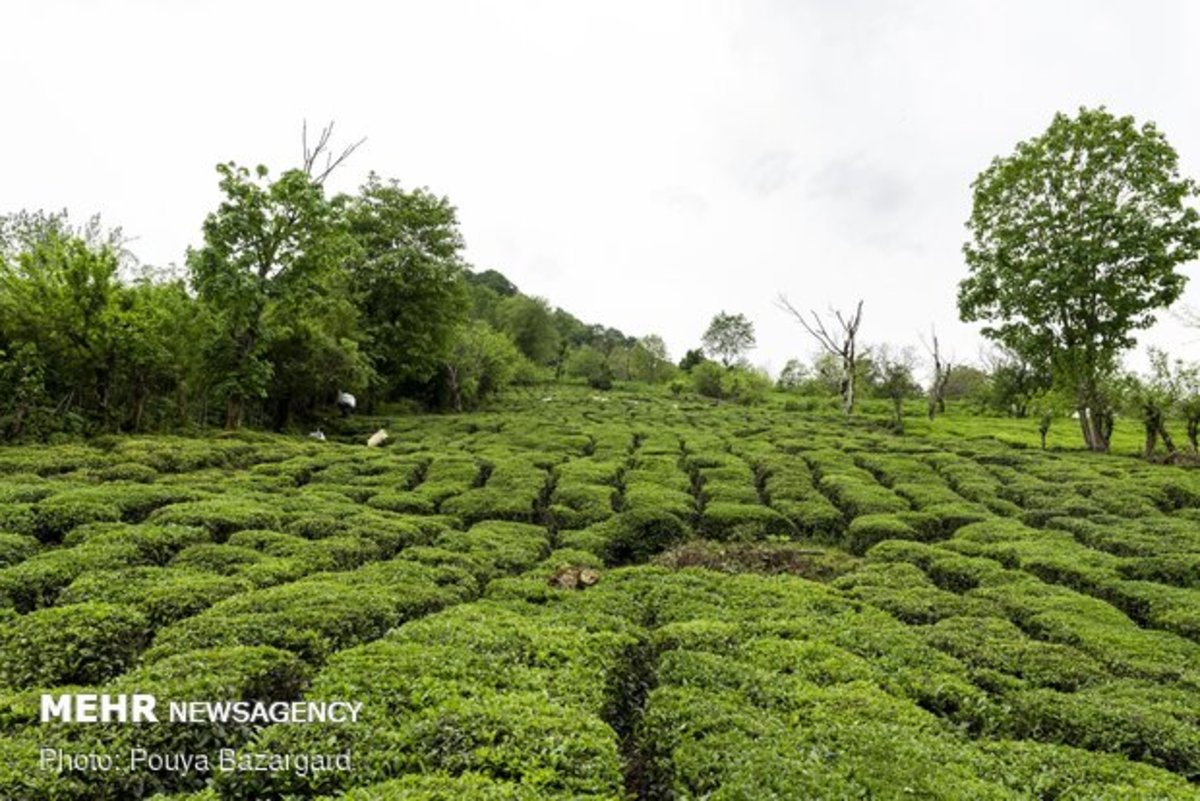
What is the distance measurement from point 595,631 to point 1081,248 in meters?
30.4

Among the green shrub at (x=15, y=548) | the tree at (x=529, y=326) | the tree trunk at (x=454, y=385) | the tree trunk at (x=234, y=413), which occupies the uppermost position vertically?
the tree at (x=529, y=326)

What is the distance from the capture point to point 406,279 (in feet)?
135

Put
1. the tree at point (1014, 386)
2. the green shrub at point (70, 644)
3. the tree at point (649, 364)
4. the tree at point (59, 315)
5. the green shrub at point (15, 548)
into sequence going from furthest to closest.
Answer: the tree at point (649, 364) → the tree at point (1014, 386) → the tree at point (59, 315) → the green shrub at point (15, 548) → the green shrub at point (70, 644)

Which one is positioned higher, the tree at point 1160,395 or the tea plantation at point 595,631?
the tree at point 1160,395

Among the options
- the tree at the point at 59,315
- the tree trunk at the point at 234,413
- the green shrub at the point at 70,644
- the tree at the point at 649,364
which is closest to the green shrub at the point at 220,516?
the green shrub at the point at 70,644

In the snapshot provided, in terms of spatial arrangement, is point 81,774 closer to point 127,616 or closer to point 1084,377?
point 127,616

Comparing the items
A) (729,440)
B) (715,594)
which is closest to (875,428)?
(729,440)

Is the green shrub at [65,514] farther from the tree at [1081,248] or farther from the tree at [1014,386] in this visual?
the tree at [1014,386]

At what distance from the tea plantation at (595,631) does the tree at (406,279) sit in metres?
20.3

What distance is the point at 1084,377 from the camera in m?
29.8

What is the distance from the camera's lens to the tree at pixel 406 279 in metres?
39.6

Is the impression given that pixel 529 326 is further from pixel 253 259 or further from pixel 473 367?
pixel 253 259

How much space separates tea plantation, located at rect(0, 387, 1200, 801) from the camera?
6.01 m

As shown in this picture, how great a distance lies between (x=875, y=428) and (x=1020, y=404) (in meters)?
30.5
